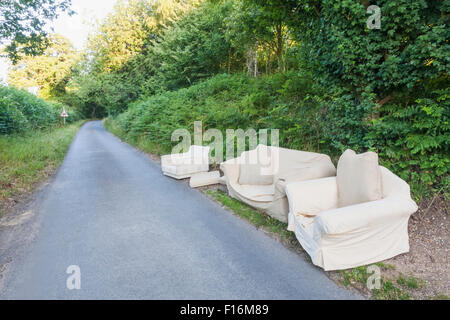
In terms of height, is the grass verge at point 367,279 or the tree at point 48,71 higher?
the tree at point 48,71

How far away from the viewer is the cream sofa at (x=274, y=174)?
11.6 ft

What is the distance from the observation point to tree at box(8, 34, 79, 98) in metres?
31.2

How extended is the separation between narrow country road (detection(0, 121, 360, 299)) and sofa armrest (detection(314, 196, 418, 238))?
524mm

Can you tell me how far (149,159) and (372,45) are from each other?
7.34 m

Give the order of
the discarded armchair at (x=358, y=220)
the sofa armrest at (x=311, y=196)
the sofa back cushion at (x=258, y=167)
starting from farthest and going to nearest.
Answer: the sofa back cushion at (x=258, y=167) → the sofa armrest at (x=311, y=196) → the discarded armchair at (x=358, y=220)

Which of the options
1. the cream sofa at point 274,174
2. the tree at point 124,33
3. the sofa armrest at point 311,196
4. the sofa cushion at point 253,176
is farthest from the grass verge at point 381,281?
the tree at point 124,33

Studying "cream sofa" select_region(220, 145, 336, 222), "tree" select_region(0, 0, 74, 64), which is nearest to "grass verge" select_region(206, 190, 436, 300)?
"cream sofa" select_region(220, 145, 336, 222)

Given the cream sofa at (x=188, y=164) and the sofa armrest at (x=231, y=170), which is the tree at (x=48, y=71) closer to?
the cream sofa at (x=188, y=164)

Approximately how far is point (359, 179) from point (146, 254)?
104 inches

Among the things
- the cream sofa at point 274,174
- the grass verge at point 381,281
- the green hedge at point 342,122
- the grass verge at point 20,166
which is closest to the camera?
the grass verge at point 381,281

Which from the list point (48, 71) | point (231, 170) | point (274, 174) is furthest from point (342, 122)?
point (48, 71)

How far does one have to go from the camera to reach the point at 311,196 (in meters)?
3.13

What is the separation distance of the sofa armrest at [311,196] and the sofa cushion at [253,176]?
1162 mm

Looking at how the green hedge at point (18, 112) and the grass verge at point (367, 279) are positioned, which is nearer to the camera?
the grass verge at point (367, 279)
